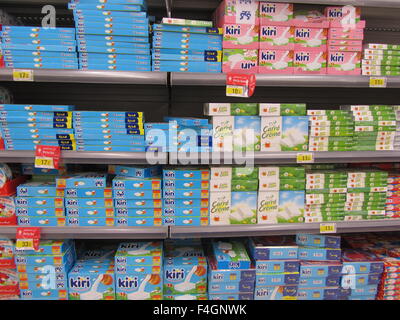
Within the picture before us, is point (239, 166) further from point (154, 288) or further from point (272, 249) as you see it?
point (154, 288)

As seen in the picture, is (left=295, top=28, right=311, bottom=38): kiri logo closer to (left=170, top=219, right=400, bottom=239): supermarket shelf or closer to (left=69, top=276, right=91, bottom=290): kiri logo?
(left=170, top=219, right=400, bottom=239): supermarket shelf

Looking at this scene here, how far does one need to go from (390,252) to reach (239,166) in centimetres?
129

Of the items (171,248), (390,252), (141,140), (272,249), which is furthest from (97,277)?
(390,252)

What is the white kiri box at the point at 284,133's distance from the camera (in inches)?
72.2

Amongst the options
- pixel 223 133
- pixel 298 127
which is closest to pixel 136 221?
pixel 223 133

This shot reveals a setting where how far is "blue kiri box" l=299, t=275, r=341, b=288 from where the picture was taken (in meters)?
1.96

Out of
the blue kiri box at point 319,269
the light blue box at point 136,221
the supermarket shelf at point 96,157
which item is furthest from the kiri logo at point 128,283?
the blue kiri box at point 319,269

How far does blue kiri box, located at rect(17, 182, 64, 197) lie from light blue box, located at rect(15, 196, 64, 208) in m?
0.02

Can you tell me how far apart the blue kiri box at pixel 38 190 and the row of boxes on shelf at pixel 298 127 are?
99cm

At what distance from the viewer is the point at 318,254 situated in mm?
1980

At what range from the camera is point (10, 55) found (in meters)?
1.69

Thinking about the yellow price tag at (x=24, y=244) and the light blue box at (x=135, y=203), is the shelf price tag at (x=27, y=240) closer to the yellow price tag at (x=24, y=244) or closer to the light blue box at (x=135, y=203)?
the yellow price tag at (x=24, y=244)

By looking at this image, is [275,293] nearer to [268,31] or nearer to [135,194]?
[135,194]

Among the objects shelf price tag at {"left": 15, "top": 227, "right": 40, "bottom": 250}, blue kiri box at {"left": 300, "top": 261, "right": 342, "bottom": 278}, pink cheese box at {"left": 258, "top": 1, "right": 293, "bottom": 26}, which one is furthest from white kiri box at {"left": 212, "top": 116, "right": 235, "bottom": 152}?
shelf price tag at {"left": 15, "top": 227, "right": 40, "bottom": 250}
